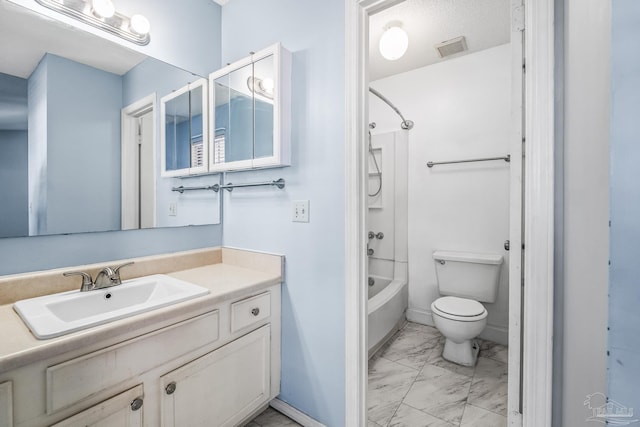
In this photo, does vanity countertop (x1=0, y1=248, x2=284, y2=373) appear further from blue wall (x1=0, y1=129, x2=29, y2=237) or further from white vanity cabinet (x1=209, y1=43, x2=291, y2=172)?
white vanity cabinet (x1=209, y1=43, x2=291, y2=172)

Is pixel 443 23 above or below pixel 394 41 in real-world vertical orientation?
above

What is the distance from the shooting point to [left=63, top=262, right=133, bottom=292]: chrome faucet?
4.04 ft

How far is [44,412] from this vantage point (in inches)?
31.6

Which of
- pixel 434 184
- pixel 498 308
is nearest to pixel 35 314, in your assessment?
pixel 434 184

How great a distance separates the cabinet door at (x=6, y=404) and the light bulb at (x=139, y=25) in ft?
5.34

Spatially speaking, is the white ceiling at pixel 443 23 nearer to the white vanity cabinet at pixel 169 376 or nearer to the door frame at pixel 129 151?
the door frame at pixel 129 151

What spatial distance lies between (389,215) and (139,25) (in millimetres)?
2428

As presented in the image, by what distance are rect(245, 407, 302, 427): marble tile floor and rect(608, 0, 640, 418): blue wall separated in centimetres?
152

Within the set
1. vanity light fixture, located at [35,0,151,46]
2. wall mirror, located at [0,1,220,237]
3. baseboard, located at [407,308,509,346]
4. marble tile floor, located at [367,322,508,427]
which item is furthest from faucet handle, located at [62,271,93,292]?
baseboard, located at [407,308,509,346]

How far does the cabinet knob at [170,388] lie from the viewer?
1.08 m

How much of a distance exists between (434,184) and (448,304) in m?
1.11

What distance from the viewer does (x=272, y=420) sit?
1.56 metres

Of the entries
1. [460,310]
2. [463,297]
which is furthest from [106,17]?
[463,297]

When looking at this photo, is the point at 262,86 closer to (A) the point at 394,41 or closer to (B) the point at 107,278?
(A) the point at 394,41
